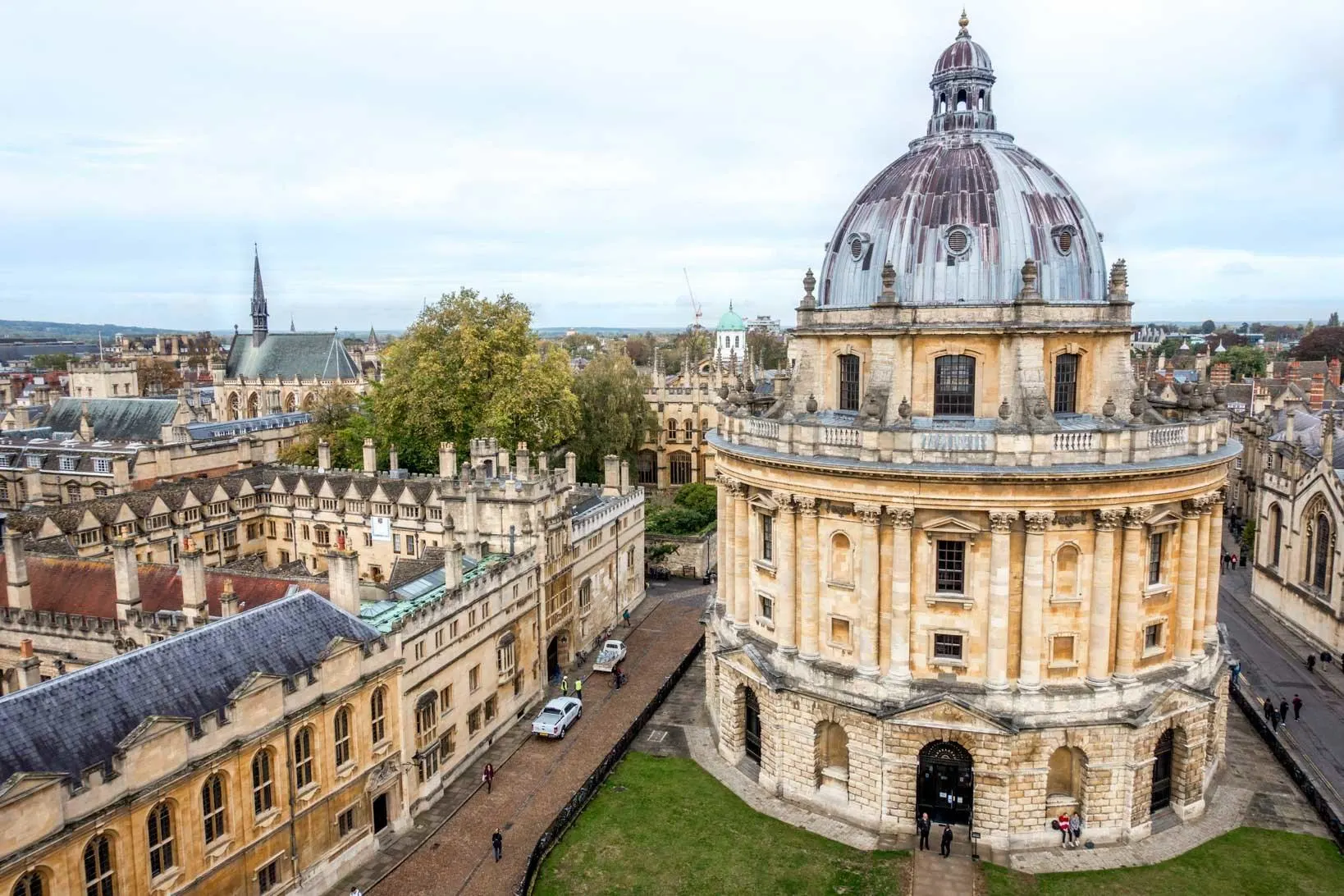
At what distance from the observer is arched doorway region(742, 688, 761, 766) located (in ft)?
114

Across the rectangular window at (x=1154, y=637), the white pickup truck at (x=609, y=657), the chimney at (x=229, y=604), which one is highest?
the chimney at (x=229, y=604)

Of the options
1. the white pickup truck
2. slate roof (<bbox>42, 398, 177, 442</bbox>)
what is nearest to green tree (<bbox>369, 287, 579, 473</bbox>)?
the white pickup truck

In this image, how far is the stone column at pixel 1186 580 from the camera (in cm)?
3033

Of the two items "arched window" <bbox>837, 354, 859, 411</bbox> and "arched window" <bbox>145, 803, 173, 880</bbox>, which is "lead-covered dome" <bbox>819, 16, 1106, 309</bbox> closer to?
"arched window" <bbox>837, 354, 859, 411</bbox>

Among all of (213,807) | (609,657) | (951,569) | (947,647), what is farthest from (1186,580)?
(213,807)

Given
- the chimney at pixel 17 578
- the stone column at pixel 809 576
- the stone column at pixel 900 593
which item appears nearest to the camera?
the stone column at pixel 900 593

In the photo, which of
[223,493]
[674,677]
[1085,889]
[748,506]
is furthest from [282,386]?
[1085,889]

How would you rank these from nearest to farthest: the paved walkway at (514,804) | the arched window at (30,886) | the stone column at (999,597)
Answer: the arched window at (30,886)
the paved walkway at (514,804)
the stone column at (999,597)

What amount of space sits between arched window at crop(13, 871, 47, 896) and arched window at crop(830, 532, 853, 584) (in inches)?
898

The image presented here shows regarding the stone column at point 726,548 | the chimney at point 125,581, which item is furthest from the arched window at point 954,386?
the chimney at point 125,581

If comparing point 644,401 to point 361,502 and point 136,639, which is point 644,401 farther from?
point 136,639

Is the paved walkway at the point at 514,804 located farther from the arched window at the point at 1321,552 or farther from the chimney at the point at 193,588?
the arched window at the point at 1321,552

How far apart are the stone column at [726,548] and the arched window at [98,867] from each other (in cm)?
2141

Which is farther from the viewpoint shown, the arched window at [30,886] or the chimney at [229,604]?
the chimney at [229,604]
